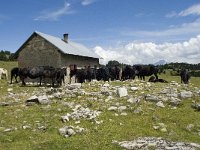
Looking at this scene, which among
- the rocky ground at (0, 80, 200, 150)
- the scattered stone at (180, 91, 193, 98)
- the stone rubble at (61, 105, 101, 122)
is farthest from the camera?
the scattered stone at (180, 91, 193, 98)

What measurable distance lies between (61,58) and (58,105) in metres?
18.0

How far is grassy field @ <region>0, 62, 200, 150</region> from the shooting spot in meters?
14.8

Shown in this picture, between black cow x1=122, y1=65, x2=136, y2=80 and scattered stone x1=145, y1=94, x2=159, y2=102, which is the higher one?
black cow x1=122, y1=65, x2=136, y2=80

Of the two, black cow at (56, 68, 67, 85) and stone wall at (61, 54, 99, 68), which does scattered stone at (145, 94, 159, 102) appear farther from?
stone wall at (61, 54, 99, 68)

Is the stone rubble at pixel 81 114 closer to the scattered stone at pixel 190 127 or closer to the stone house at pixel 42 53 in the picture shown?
the scattered stone at pixel 190 127

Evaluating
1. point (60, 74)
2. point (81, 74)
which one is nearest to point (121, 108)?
point (60, 74)

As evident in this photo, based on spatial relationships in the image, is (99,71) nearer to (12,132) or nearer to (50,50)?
(50,50)

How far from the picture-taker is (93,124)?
16891mm

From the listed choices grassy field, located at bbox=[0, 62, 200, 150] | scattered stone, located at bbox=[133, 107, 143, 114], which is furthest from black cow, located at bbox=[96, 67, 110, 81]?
scattered stone, located at bbox=[133, 107, 143, 114]

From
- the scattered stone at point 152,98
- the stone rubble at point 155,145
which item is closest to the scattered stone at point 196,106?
the scattered stone at point 152,98

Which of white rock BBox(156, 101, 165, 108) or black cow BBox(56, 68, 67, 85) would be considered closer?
white rock BBox(156, 101, 165, 108)

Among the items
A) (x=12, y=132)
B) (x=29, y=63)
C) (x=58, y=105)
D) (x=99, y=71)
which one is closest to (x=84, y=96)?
(x=58, y=105)

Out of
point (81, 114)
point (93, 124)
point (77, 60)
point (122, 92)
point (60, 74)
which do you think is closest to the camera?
point (93, 124)

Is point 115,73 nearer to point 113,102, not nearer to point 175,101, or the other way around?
point 113,102
